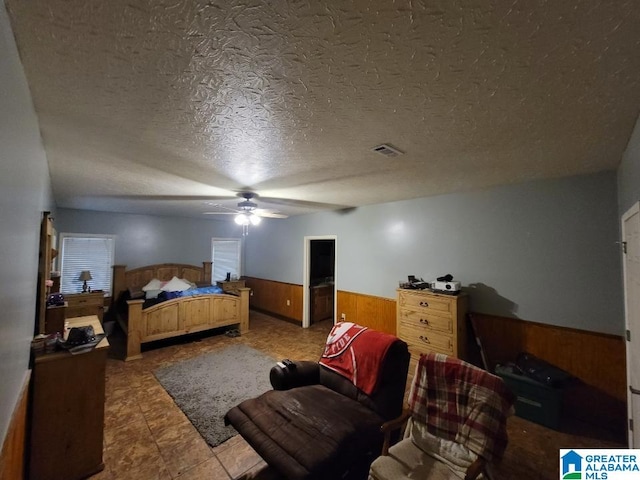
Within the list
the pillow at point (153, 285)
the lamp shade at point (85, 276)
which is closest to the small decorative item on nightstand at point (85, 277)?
the lamp shade at point (85, 276)

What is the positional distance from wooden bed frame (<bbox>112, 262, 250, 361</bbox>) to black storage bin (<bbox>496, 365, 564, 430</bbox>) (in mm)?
4243

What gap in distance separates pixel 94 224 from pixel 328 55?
6.11m

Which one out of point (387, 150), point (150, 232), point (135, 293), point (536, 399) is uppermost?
point (387, 150)

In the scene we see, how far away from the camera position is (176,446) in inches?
84.9

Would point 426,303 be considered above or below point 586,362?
above

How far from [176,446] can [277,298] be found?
402 centimetres

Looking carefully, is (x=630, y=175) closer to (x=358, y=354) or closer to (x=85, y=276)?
(x=358, y=354)

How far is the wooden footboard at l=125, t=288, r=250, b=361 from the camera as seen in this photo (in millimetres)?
3873

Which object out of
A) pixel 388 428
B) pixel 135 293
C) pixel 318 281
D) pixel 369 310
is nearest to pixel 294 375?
pixel 388 428

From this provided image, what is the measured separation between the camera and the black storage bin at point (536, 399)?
7.89ft

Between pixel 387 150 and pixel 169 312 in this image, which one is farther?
pixel 169 312

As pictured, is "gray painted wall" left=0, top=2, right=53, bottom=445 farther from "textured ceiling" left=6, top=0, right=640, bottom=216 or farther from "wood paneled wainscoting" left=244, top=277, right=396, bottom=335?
"wood paneled wainscoting" left=244, top=277, right=396, bottom=335

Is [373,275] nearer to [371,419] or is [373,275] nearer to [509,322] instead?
[509,322]

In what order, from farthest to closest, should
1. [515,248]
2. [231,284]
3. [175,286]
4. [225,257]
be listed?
1. [225,257]
2. [231,284]
3. [175,286]
4. [515,248]
